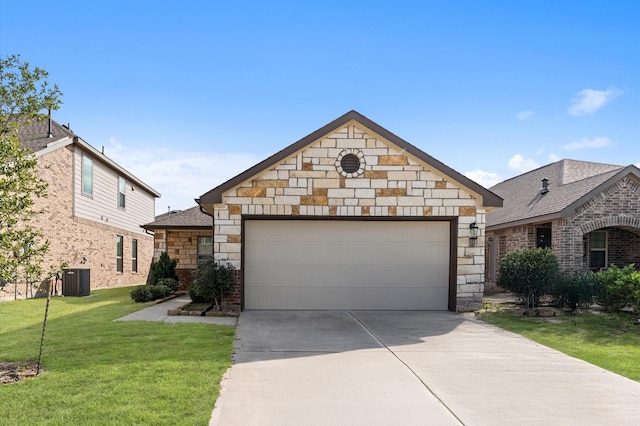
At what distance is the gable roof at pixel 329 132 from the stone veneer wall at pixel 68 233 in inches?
223

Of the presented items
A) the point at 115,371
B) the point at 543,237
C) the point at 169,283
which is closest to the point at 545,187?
the point at 543,237

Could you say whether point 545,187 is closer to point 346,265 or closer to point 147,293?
point 346,265

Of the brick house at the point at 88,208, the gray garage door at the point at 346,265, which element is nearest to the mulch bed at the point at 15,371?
the gray garage door at the point at 346,265

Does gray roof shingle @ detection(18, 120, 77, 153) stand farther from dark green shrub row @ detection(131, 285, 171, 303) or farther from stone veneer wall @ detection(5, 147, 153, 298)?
dark green shrub row @ detection(131, 285, 171, 303)

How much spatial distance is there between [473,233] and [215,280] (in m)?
6.77

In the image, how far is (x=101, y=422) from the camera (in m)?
4.33

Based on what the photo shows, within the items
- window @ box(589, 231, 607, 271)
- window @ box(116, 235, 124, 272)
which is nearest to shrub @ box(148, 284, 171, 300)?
window @ box(116, 235, 124, 272)

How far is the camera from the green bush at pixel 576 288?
41.3 feet

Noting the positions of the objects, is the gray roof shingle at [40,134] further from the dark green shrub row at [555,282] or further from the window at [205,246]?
the dark green shrub row at [555,282]

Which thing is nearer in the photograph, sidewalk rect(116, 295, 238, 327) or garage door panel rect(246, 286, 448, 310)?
sidewalk rect(116, 295, 238, 327)

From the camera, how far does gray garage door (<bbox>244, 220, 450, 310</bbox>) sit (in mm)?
12633

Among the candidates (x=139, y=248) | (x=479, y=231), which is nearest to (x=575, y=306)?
(x=479, y=231)

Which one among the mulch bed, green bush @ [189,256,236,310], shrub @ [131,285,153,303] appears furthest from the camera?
shrub @ [131,285,153,303]

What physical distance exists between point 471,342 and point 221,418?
5570 millimetres
